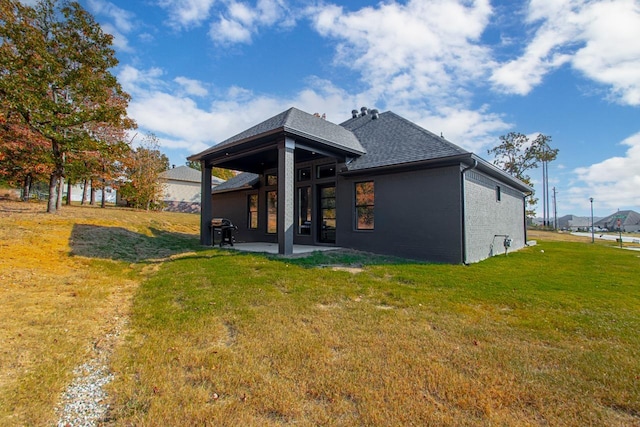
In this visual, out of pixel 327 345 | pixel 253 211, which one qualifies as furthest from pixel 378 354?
pixel 253 211

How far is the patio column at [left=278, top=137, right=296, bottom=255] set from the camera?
8328mm

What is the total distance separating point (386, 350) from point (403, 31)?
880 cm

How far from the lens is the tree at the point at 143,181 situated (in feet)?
73.0

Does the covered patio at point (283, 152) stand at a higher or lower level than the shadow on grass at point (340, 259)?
higher

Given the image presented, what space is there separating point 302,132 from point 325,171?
2895mm

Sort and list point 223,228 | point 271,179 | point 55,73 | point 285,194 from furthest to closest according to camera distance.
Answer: point 271,179 → point 55,73 → point 223,228 → point 285,194

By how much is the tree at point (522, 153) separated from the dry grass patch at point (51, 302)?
1301 inches

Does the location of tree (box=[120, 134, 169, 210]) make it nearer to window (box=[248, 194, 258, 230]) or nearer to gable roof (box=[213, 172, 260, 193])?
gable roof (box=[213, 172, 260, 193])

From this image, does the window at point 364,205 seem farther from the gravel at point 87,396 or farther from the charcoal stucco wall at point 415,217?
the gravel at point 87,396

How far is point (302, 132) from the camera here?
27.9 ft

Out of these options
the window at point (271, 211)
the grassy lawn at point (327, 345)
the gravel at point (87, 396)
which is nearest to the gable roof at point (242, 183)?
the window at point (271, 211)

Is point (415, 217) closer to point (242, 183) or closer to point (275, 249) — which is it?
point (275, 249)

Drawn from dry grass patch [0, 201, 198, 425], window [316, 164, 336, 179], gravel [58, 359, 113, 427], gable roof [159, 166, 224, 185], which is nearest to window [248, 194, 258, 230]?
window [316, 164, 336, 179]

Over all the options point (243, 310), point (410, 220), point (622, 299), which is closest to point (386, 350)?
point (243, 310)
